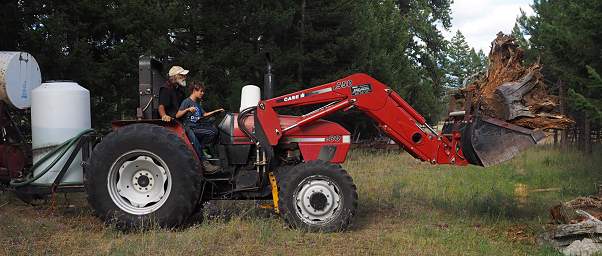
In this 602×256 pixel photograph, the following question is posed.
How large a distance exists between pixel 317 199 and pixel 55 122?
3.52 metres

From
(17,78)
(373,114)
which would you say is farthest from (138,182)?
(373,114)

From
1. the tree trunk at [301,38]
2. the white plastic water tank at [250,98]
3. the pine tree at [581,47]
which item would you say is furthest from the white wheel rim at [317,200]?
the tree trunk at [301,38]

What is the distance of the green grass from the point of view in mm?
5977

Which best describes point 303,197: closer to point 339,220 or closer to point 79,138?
point 339,220

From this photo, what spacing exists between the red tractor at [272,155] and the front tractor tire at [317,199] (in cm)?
1

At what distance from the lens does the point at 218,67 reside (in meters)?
16.9

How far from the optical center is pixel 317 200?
6656 millimetres

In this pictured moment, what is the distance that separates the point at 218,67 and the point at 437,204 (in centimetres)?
962

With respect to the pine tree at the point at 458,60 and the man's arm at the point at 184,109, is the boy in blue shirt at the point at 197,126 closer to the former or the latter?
the man's arm at the point at 184,109

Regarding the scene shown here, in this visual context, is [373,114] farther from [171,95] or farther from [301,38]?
[301,38]

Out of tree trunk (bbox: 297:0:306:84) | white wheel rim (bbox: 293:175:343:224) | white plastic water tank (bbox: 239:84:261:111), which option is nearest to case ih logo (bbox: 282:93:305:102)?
white plastic water tank (bbox: 239:84:261:111)

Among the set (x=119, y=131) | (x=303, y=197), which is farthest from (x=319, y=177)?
(x=119, y=131)

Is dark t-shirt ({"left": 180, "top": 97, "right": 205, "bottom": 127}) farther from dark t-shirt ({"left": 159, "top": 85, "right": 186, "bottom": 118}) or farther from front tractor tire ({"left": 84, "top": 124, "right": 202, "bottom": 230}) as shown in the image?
front tractor tire ({"left": 84, "top": 124, "right": 202, "bottom": 230})

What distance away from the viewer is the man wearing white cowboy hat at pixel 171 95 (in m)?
7.09
